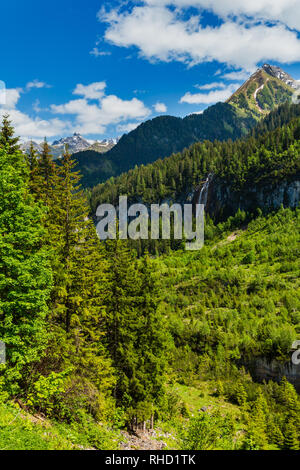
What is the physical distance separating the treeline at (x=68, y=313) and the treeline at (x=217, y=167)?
337 feet

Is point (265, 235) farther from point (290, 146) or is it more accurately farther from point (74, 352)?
Result: point (74, 352)

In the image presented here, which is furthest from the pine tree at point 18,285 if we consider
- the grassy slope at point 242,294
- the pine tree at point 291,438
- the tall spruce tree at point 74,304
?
the grassy slope at point 242,294

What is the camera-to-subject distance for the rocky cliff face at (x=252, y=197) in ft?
328

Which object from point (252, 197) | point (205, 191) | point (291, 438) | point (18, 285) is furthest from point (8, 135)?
point (205, 191)

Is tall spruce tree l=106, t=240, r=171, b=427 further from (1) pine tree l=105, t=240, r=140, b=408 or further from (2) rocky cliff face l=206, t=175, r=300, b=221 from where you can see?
(2) rocky cliff face l=206, t=175, r=300, b=221

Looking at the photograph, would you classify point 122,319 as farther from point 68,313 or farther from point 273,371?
point 273,371

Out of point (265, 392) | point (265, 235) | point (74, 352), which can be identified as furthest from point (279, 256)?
point (74, 352)

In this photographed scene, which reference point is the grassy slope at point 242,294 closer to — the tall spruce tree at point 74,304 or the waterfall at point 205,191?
the tall spruce tree at point 74,304

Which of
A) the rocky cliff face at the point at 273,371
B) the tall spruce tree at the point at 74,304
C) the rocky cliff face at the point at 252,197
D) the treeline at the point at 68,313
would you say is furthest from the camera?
the rocky cliff face at the point at 252,197

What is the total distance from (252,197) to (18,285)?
115m

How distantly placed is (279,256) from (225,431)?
56556mm

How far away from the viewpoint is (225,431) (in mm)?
24594

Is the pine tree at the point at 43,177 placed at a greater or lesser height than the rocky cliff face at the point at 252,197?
lesser

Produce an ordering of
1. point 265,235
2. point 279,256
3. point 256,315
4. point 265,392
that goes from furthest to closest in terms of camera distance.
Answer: point 265,235, point 279,256, point 256,315, point 265,392
